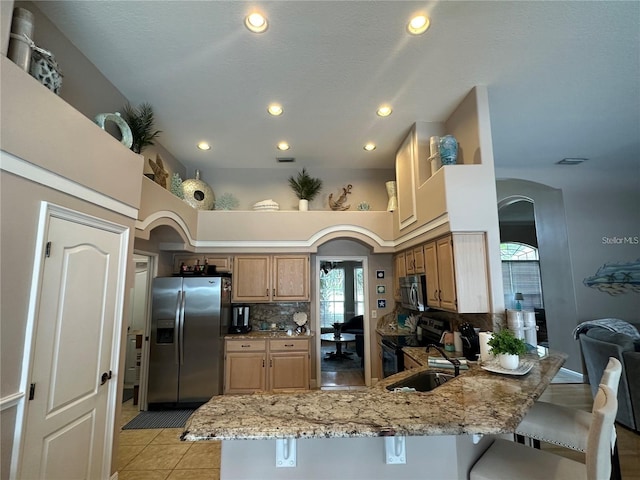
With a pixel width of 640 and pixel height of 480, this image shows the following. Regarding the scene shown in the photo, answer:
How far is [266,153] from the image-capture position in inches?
188

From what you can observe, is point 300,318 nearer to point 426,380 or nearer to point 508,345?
point 426,380

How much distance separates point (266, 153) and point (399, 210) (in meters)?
2.25

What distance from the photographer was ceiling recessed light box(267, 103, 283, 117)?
3.43 meters

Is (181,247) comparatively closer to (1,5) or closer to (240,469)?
(1,5)

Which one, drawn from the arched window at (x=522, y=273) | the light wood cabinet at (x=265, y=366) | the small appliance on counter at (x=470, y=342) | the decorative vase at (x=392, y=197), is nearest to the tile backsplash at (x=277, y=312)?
the light wood cabinet at (x=265, y=366)

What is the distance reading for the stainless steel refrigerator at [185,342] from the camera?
415 centimetres

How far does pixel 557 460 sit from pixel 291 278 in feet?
12.2

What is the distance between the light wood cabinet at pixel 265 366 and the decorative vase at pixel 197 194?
218cm

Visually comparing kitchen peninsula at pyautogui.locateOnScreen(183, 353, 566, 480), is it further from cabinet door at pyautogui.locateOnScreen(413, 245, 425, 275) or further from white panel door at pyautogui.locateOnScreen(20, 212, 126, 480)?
cabinet door at pyautogui.locateOnScreen(413, 245, 425, 275)

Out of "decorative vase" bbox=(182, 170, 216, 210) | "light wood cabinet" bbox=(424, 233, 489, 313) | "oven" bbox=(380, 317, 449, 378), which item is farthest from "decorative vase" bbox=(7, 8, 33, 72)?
"oven" bbox=(380, 317, 449, 378)

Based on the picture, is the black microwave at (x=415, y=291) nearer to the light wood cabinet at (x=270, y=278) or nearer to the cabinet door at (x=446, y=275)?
the cabinet door at (x=446, y=275)

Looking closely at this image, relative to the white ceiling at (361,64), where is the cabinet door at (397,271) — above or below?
below

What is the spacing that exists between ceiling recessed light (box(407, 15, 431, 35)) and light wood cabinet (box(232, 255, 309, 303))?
3.30 m

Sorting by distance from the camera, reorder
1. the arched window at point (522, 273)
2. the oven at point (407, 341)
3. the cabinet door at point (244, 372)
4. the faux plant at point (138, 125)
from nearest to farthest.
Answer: the faux plant at point (138, 125) → the oven at point (407, 341) → the cabinet door at point (244, 372) → the arched window at point (522, 273)
